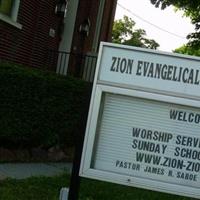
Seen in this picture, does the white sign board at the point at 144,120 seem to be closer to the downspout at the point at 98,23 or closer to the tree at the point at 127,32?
the downspout at the point at 98,23

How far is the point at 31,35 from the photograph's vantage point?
13312 millimetres

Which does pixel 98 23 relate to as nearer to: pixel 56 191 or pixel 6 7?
pixel 6 7

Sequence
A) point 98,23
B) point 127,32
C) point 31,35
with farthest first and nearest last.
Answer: point 127,32 → point 98,23 → point 31,35

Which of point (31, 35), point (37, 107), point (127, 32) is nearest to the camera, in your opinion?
point (37, 107)

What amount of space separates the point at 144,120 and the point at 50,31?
9.80 m

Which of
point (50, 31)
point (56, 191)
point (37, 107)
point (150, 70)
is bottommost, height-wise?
point (56, 191)

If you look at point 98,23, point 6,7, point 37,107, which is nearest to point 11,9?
point 6,7

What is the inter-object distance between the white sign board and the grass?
6.84 feet

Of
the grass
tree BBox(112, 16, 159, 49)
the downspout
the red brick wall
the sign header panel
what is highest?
tree BBox(112, 16, 159, 49)

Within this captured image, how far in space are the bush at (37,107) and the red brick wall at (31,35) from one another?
1864 millimetres

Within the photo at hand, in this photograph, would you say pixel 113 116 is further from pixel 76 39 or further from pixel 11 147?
pixel 76 39

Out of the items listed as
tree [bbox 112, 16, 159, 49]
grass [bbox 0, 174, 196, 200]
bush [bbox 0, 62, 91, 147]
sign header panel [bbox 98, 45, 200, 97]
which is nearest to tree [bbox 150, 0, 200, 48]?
bush [bbox 0, 62, 91, 147]

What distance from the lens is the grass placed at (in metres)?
6.98

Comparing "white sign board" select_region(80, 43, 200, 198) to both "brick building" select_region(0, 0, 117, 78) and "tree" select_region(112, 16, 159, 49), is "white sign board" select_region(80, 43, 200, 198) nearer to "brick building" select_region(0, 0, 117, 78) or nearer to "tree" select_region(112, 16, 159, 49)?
"brick building" select_region(0, 0, 117, 78)
